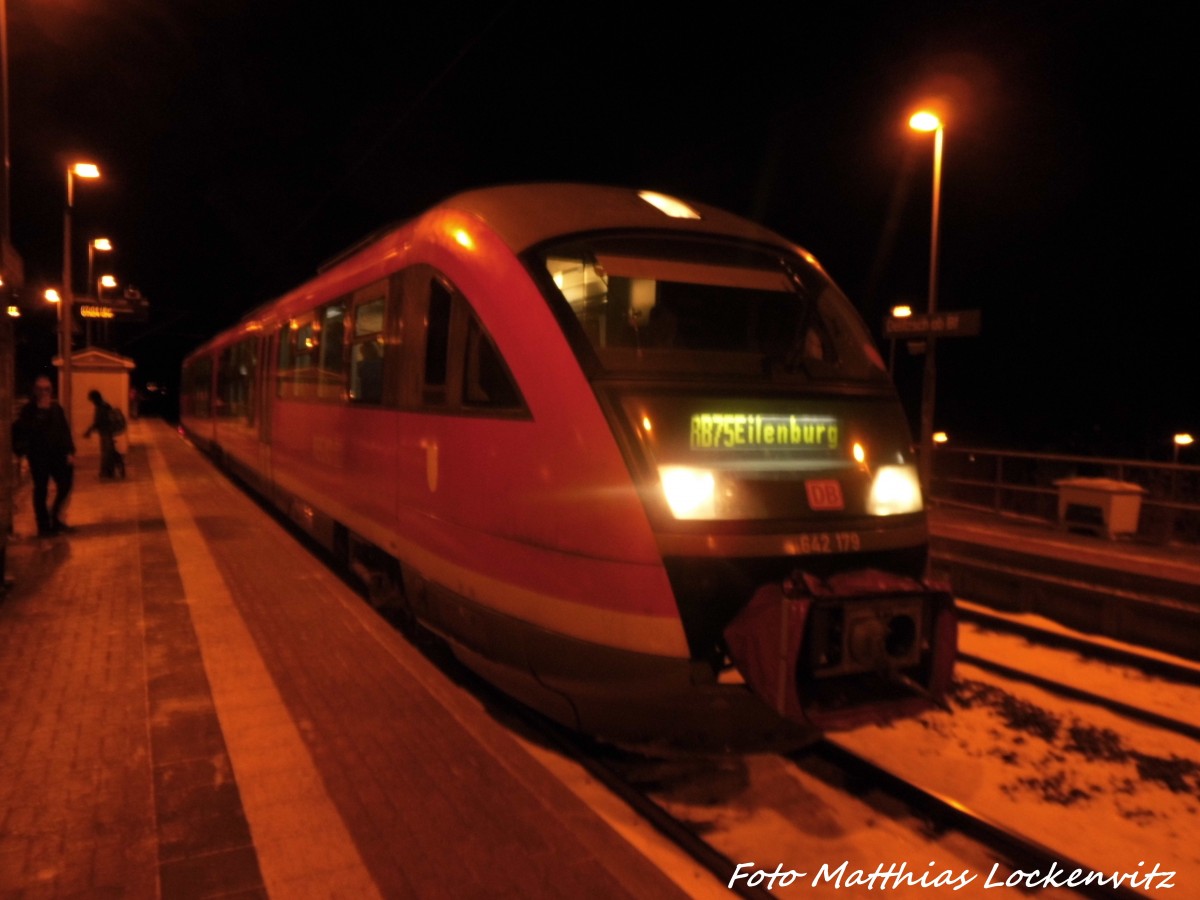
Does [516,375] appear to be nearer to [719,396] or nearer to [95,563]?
[719,396]

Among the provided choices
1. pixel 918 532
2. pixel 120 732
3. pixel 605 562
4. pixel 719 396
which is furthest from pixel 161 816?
pixel 918 532

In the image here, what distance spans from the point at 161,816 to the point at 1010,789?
406 centimetres

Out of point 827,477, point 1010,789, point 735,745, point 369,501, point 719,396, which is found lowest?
point 1010,789

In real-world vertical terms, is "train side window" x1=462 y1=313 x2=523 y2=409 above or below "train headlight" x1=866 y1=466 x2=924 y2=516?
above

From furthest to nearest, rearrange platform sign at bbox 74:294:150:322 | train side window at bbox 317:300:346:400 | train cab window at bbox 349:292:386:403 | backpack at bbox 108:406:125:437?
platform sign at bbox 74:294:150:322 < backpack at bbox 108:406:125:437 < train side window at bbox 317:300:346:400 < train cab window at bbox 349:292:386:403

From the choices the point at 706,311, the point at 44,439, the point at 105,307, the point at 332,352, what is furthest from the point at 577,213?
the point at 105,307

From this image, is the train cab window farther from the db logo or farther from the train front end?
the db logo

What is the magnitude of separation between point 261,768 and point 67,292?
16545 millimetres

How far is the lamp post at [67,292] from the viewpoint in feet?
58.0

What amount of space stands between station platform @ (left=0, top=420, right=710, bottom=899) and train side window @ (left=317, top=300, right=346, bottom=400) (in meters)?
1.76

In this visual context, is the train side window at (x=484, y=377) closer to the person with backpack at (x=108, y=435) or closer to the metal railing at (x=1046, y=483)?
the metal railing at (x=1046, y=483)

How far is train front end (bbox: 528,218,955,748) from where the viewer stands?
3.90m

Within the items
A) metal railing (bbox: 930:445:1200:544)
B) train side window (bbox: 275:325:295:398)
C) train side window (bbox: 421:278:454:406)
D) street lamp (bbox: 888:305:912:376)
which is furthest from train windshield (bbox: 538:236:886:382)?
metal railing (bbox: 930:445:1200:544)

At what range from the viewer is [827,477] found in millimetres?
4336
